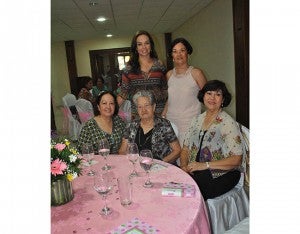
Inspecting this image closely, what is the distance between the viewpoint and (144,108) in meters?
2.27

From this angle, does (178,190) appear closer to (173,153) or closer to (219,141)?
(219,141)

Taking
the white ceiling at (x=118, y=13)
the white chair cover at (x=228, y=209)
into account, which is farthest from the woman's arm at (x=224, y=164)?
the white ceiling at (x=118, y=13)

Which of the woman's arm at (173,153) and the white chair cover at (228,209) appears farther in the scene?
the woman's arm at (173,153)

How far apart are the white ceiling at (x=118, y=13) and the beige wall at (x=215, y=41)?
0.25 meters

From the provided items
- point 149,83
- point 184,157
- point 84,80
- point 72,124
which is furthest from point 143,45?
point 84,80

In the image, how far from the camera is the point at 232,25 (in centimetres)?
479

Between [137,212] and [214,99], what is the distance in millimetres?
1167

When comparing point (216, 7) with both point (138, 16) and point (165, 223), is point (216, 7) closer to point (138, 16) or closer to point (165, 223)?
point (138, 16)

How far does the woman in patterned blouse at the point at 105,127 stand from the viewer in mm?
2473

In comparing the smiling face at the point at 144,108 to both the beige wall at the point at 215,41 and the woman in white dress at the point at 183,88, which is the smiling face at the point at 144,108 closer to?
the woman in white dress at the point at 183,88

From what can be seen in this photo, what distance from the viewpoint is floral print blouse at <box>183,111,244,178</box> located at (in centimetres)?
198

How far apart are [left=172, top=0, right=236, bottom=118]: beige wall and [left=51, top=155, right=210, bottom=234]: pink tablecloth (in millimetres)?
3911

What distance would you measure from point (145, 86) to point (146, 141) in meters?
0.56
